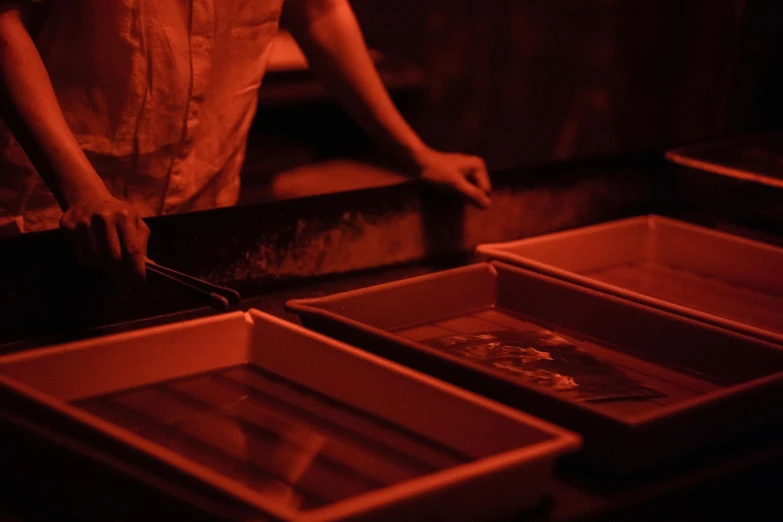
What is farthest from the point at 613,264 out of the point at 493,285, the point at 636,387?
the point at 636,387

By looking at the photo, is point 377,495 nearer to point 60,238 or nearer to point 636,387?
point 636,387

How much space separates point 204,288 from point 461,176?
24.1 inches

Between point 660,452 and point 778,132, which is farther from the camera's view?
point 778,132

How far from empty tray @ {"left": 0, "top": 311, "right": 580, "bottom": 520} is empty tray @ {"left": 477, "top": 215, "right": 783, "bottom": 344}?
18.3 inches

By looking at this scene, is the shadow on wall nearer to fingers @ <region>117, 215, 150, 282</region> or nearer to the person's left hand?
the person's left hand

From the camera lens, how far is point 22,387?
0.96m

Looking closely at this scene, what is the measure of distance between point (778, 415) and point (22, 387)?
79cm

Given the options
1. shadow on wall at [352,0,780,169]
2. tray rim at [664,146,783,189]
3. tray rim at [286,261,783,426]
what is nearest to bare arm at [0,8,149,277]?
tray rim at [286,261,783,426]

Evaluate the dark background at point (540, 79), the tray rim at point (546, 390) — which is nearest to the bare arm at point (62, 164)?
the tray rim at point (546, 390)

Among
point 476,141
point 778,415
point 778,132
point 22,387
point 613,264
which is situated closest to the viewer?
point 22,387

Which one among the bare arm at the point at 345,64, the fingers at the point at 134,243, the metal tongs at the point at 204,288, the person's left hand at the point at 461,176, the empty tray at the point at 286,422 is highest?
the bare arm at the point at 345,64

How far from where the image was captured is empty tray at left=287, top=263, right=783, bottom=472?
3.19 feet

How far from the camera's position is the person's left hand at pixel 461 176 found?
63.5 inches

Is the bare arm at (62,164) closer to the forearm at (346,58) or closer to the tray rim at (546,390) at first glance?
the tray rim at (546,390)
